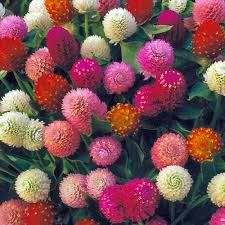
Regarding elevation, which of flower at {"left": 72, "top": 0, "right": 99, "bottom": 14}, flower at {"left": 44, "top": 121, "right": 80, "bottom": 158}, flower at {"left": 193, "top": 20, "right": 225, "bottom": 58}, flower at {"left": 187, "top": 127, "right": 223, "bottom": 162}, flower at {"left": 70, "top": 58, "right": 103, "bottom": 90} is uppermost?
flower at {"left": 72, "top": 0, "right": 99, "bottom": 14}

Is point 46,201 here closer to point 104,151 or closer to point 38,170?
point 38,170

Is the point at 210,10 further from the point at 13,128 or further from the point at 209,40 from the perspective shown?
the point at 13,128

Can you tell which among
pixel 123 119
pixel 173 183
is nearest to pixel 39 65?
pixel 123 119

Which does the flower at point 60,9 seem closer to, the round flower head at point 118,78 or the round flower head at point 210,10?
the round flower head at point 118,78

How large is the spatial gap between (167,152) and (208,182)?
0.13 metres

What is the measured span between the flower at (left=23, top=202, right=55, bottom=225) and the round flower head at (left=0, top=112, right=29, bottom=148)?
0.17 m

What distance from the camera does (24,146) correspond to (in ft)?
5.29

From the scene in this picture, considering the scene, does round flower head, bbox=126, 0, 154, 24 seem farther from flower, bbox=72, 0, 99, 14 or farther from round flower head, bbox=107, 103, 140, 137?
round flower head, bbox=107, 103, 140, 137

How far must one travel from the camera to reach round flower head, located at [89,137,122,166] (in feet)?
5.07

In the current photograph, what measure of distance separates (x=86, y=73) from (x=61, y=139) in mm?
197

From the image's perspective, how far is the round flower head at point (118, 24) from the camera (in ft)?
5.70

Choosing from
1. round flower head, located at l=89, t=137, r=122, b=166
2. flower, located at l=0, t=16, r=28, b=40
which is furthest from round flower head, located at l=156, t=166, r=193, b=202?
flower, located at l=0, t=16, r=28, b=40

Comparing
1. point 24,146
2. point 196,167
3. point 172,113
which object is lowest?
point 196,167

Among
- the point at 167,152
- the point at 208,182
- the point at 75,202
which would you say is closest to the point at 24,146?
the point at 75,202
